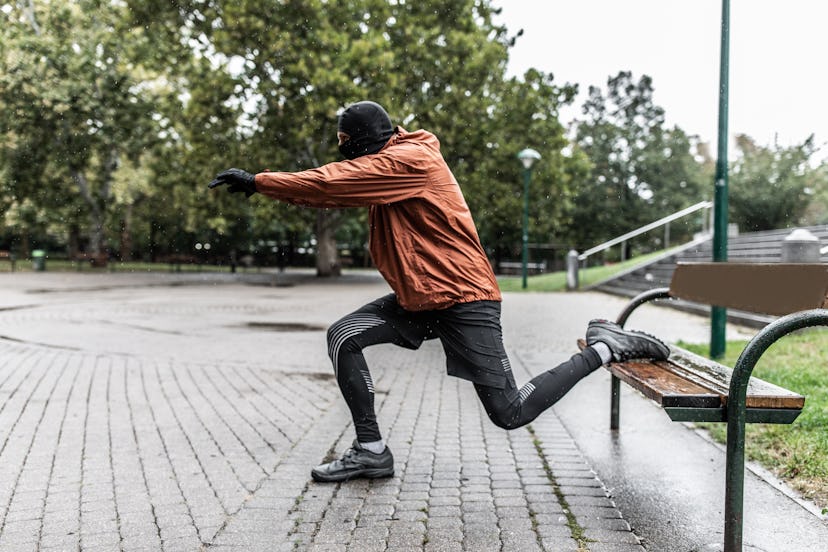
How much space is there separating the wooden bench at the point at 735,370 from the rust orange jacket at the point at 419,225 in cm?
87

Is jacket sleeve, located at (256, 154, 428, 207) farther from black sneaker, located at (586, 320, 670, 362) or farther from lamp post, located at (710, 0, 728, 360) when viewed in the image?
lamp post, located at (710, 0, 728, 360)

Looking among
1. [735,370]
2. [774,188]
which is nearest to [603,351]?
[735,370]

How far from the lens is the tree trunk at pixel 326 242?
30000mm

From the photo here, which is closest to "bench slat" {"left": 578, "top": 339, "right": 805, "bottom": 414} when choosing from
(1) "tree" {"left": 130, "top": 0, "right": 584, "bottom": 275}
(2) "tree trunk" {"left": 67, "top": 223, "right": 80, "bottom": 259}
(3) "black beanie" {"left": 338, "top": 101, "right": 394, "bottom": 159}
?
(3) "black beanie" {"left": 338, "top": 101, "right": 394, "bottom": 159}

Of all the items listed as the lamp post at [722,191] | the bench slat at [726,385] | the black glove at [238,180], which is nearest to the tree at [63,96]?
the lamp post at [722,191]

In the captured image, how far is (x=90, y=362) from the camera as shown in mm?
7453

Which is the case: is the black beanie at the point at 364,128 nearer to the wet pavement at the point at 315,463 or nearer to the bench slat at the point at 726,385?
the wet pavement at the point at 315,463

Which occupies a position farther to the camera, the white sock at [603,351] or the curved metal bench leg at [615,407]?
the curved metal bench leg at [615,407]

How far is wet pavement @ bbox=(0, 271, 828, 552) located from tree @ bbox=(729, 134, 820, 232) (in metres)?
19.9

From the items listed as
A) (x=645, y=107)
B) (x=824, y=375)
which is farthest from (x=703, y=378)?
(x=645, y=107)

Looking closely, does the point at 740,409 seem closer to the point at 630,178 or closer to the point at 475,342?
the point at 475,342

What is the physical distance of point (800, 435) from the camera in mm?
4379

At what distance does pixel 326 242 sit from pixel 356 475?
2763cm

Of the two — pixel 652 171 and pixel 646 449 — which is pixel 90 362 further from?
pixel 652 171
